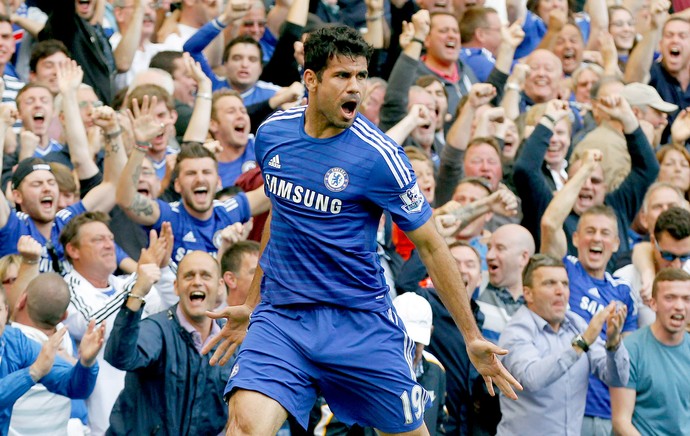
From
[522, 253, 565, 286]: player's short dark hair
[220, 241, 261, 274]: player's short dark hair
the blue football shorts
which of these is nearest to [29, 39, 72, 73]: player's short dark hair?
[220, 241, 261, 274]: player's short dark hair

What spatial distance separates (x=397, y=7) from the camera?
1503 cm

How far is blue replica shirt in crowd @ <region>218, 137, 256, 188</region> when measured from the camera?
11.6m

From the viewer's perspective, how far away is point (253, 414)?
6.73m

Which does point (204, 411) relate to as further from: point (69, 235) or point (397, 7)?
point (397, 7)

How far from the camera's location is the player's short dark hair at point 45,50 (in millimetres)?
11727

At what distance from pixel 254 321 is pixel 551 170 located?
19.0ft

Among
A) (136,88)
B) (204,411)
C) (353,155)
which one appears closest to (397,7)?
(136,88)

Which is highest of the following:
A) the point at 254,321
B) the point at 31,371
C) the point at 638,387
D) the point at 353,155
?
the point at 353,155

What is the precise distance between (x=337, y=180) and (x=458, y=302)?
2.54 feet

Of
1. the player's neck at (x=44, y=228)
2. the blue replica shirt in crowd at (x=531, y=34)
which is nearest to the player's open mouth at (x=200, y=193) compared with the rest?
the player's neck at (x=44, y=228)

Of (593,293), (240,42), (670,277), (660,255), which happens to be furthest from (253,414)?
(240,42)

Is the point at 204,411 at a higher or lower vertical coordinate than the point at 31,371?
lower

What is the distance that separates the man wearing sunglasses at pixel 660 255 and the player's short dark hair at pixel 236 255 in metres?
3.00

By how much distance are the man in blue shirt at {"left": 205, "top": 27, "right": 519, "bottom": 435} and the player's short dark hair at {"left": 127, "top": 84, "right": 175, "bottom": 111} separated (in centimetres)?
414
